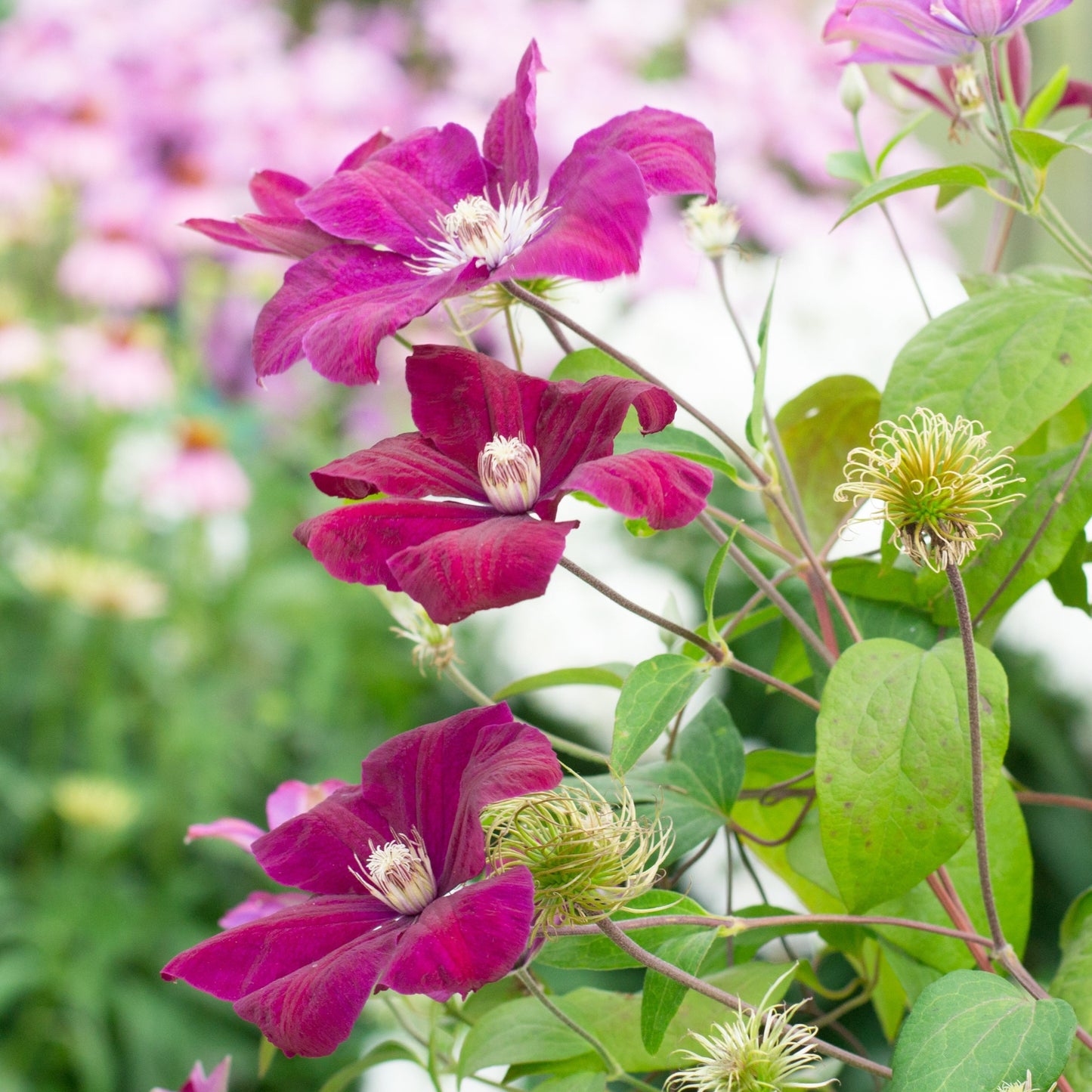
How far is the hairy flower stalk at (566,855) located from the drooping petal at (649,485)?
0.16ft

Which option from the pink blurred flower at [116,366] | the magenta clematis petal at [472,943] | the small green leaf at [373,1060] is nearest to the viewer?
the magenta clematis petal at [472,943]

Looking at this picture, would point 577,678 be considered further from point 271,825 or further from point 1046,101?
point 1046,101

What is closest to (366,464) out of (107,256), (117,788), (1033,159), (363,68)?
(1033,159)

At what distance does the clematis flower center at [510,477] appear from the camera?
0.22 m

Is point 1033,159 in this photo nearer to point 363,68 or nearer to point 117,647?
point 117,647

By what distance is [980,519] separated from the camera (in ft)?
0.75

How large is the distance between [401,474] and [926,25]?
14 centimetres

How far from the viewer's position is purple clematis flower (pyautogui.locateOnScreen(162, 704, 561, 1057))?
18cm

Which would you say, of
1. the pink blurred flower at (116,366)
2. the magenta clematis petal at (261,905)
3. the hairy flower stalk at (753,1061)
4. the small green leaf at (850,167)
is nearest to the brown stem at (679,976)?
the hairy flower stalk at (753,1061)

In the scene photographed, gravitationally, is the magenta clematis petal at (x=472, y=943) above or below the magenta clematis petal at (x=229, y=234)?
below

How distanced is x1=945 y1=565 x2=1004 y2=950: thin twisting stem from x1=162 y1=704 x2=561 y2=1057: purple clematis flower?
7cm

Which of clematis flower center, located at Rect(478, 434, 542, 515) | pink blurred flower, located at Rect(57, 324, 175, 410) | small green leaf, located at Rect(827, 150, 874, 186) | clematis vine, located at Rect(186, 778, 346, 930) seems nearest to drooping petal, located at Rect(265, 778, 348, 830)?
clematis vine, located at Rect(186, 778, 346, 930)

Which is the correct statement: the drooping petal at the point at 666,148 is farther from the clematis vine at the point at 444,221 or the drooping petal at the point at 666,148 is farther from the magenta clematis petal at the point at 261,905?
the magenta clematis petal at the point at 261,905

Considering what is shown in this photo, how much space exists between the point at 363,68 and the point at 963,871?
5.02 ft
